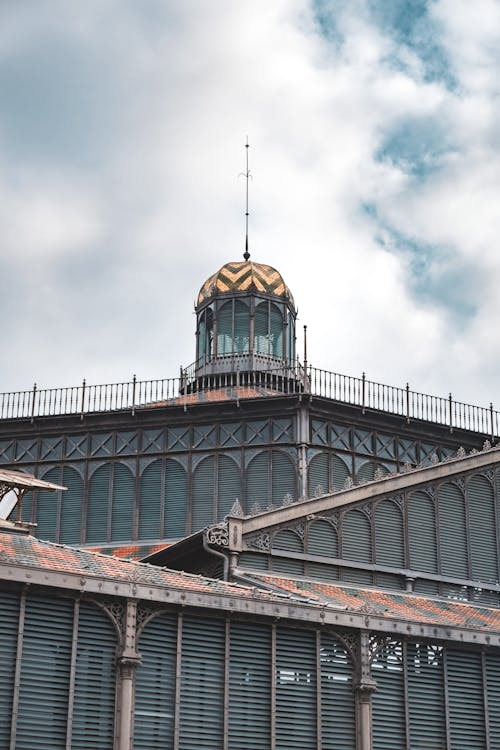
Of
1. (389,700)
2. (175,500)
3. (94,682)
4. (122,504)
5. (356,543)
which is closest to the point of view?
(94,682)

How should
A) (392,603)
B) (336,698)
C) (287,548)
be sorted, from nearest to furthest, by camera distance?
(336,698)
(392,603)
(287,548)

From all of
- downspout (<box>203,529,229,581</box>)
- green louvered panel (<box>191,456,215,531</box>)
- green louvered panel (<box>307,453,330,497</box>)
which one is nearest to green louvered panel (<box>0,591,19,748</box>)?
downspout (<box>203,529,229,581</box>)

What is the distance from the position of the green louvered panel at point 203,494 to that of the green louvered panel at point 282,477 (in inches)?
99.1

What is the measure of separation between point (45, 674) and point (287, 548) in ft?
40.4

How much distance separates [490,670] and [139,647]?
10.5 metres

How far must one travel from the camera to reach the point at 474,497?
4247 cm

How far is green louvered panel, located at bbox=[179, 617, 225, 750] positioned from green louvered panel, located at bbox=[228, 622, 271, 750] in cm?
32

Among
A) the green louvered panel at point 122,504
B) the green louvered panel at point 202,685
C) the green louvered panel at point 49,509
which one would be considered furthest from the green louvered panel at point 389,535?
the green louvered panel at point 49,509

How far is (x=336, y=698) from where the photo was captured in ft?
101

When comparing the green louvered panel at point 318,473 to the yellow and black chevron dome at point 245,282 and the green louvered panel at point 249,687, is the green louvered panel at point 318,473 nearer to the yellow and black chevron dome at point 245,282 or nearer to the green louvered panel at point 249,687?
the yellow and black chevron dome at point 245,282

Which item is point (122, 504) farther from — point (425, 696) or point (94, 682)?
point (94, 682)

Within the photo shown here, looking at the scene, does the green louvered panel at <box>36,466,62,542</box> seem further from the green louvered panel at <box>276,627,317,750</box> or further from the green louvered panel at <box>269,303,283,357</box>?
the green louvered panel at <box>276,627,317,750</box>

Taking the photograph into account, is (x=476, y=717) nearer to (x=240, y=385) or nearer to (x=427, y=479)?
(x=427, y=479)

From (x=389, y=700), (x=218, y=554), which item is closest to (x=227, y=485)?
(x=218, y=554)
